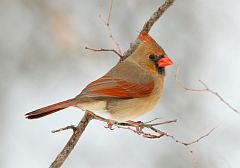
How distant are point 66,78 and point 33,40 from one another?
59 centimetres

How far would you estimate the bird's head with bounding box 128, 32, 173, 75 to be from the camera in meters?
4.29

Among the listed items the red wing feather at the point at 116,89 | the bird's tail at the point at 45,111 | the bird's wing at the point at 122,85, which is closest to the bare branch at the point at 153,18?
the bird's wing at the point at 122,85

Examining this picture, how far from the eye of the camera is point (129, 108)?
13.8 ft

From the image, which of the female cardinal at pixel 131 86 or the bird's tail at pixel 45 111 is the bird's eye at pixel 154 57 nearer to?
the female cardinal at pixel 131 86

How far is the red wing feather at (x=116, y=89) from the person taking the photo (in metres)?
4.12

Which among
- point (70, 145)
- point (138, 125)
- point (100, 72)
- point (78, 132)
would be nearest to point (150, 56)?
point (138, 125)

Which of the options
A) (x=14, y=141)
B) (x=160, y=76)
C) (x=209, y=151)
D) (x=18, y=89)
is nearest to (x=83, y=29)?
(x=18, y=89)

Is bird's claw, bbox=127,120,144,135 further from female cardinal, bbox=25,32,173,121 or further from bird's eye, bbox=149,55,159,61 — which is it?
bird's eye, bbox=149,55,159,61

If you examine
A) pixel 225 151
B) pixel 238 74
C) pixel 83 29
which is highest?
pixel 83 29

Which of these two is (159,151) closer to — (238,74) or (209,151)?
(209,151)

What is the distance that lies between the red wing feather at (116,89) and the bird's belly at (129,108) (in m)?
0.04

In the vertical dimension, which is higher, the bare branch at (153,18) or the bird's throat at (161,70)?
the bare branch at (153,18)

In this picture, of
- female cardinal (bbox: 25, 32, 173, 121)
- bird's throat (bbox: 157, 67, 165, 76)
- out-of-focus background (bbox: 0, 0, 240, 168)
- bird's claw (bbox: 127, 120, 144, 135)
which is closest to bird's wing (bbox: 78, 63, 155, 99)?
female cardinal (bbox: 25, 32, 173, 121)

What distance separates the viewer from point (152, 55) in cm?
438
